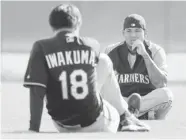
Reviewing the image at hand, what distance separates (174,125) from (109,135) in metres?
1.56

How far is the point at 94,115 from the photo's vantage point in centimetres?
467

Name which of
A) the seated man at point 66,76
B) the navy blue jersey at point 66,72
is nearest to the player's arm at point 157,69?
the seated man at point 66,76

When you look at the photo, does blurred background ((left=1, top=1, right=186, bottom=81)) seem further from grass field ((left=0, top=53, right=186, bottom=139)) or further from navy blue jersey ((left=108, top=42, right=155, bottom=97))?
navy blue jersey ((left=108, top=42, right=155, bottom=97))

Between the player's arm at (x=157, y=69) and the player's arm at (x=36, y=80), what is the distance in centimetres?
227

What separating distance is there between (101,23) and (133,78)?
356 inches

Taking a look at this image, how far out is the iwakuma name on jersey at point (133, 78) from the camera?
22.4 feet

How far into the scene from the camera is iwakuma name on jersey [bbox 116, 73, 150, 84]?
6836mm

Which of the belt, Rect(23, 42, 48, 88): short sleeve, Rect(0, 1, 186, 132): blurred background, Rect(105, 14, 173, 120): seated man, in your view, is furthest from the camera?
Rect(0, 1, 186, 132): blurred background

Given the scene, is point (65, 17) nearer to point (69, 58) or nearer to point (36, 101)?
Result: point (69, 58)

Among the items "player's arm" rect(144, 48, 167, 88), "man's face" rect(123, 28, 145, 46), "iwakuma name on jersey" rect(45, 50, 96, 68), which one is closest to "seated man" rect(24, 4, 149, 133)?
"iwakuma name on jersey" rect(45, 50, 96, 68)

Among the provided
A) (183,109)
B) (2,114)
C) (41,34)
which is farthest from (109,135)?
(41,34)

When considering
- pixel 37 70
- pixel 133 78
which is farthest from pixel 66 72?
pixel 133 78

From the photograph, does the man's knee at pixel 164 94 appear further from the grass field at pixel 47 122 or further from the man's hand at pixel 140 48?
the man's hand at pixel 140 48

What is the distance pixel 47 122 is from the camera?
6.67 meters
